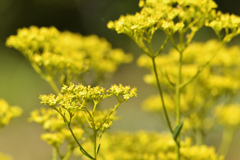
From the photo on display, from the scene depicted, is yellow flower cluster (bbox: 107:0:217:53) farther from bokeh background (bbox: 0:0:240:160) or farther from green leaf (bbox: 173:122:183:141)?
bokeh background (bbox: 0:0:240:160)

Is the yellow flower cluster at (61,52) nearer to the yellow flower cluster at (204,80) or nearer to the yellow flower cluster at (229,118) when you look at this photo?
the yellow flower cluster at (204,80)

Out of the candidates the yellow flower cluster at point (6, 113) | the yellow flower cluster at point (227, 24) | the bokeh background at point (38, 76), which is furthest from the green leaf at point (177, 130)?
the bokeh background at point (38, 76)

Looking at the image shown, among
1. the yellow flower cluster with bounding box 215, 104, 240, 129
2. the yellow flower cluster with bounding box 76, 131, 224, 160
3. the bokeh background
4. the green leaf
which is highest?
the bokeh background

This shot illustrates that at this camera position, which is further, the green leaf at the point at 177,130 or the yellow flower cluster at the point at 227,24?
the yellow flower cluster at the point at 227,24

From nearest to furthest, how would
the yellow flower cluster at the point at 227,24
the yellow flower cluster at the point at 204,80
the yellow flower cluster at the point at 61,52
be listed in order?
1. the yellow flower cluster at the point at 227,24
2. the yellow flower cluster at the point at 61,52
3. the yellow flower cluster at the point at 204,80

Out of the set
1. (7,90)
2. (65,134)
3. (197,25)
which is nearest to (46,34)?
(65,134)

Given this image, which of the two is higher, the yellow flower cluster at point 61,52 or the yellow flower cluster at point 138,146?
the yellow flower cluster at point 61,52

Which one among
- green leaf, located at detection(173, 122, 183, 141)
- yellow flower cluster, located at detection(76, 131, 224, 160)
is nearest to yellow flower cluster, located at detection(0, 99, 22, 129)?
yellow flower cluster, located at detection(76, 131, 224, 160)

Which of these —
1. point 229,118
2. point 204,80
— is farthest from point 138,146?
point 229,118
